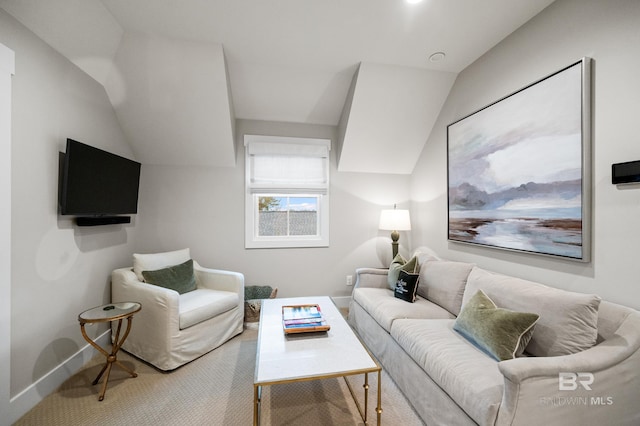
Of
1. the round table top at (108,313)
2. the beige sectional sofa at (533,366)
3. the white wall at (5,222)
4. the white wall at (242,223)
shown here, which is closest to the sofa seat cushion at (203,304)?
the round table top at (108,313)

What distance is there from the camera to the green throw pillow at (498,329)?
4.75 feet

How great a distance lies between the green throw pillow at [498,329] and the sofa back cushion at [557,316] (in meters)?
0.09

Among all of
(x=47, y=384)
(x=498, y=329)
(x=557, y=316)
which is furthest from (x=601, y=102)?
(x=47, y=384)

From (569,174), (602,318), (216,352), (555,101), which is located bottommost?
(216,352)

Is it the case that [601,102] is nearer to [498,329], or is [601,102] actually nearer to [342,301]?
[498,329]

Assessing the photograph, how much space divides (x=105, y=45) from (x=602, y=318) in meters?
3.99

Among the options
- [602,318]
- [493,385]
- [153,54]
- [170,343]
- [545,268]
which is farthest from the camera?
[153,54]

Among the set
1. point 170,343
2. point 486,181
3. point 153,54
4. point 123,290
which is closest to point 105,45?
point 153,54

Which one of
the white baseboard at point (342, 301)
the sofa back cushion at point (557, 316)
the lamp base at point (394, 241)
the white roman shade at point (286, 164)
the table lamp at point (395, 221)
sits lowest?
the white baseboard at point (342, 301)

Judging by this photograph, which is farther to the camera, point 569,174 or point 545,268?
point 545,268

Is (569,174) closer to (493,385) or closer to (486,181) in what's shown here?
(486,181)

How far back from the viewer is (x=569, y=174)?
1729mm

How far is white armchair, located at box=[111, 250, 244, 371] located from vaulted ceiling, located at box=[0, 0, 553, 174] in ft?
5.17

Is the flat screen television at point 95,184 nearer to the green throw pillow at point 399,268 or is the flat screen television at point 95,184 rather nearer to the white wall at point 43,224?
the white wall at point 43,224
